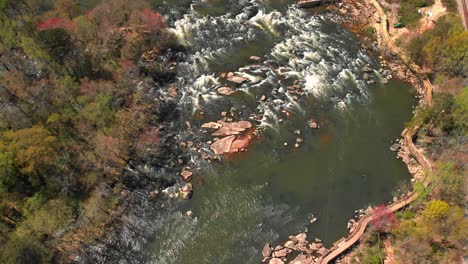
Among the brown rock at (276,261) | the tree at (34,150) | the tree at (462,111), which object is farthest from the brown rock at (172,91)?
the tree at (462,111)

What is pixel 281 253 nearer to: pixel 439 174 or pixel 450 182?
pixel 450 182

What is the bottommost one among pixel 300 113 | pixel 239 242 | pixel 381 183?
pixel 239 242

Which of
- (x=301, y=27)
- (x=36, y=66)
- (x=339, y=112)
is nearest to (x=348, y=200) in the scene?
(x=339, y=112)

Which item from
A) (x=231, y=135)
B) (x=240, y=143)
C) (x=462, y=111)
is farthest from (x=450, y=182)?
(x=231, y=135)

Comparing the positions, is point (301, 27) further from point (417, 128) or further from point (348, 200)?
point (348, 200)

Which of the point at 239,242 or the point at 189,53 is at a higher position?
the point at 189,53

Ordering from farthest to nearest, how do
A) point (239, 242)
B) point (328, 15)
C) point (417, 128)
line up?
point (328, 15) → point (417, 128) → point (239, 242)

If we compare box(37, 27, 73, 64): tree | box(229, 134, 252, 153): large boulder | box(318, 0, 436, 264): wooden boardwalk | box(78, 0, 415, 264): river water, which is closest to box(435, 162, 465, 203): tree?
box(318, 0, 436, 264): wooden boardwalk

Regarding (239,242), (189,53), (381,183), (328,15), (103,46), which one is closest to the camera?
(239,242)
